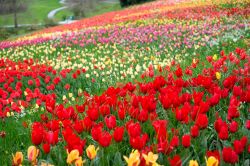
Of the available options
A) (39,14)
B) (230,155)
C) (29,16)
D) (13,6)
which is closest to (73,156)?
(230,155)

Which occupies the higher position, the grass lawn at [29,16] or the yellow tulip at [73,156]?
the yellow tulip at [73,156]

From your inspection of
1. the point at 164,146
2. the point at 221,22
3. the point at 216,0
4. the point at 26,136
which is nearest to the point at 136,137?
the point at 164,146

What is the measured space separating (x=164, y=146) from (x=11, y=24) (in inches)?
2775

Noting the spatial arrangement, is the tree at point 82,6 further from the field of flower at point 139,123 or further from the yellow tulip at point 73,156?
the yellow tulip at point 73,156

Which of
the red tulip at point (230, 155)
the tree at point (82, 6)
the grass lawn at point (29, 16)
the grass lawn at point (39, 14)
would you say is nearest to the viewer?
the red tulip at point (230, 155)

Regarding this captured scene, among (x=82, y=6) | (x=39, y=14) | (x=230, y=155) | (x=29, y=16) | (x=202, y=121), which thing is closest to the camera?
(x=230, y=155)

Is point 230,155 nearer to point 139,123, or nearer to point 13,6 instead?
point 139,123

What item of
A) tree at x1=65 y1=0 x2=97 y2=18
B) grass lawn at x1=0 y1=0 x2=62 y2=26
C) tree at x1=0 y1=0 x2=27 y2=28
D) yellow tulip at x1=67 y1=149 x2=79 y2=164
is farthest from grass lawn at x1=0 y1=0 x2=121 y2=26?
yellow tulip at x1=67 y1=149 x2=79 y2=164

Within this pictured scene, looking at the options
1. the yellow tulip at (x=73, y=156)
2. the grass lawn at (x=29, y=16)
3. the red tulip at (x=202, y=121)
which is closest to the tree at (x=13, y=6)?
the grass lawn at (x=29, y=16)

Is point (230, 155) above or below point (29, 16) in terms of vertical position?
above

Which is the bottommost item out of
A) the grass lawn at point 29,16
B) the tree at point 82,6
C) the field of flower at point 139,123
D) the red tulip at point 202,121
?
the grass lawn at point 29,16

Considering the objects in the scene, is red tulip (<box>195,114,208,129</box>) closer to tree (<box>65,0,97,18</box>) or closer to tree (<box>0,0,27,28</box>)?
tree (<box>0,0,27,28</box>)

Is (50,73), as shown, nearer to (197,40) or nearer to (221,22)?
(197,40)

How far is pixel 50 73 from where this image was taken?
27.7 ft
